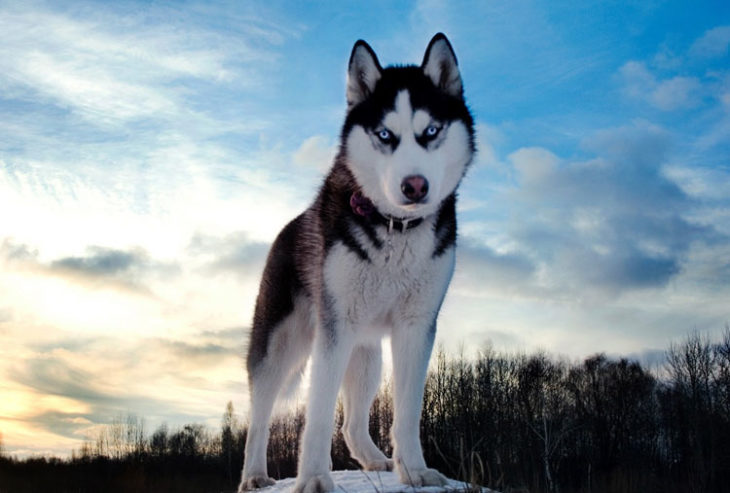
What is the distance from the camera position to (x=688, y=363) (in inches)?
2277

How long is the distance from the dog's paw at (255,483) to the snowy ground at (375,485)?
0.85 feet

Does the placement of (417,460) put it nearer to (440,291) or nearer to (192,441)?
Answer: (440,291)

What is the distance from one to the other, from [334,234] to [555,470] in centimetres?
3844

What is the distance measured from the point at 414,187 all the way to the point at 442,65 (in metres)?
1.75

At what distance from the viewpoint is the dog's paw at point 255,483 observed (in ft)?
26.2

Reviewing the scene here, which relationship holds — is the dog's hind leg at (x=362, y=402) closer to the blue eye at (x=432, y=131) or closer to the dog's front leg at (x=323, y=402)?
the dog's front leg at (x=323, y=402)

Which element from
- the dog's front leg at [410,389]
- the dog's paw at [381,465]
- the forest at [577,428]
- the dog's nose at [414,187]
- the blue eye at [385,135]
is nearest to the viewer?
the dog's nose at [414,187]

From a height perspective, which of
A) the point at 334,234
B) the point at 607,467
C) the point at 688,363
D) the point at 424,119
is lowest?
the point at 607,467

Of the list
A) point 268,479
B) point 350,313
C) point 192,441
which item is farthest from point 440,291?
point 192,441

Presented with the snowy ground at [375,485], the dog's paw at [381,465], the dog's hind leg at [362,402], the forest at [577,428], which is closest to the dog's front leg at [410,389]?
the snowy ground at [375,485]

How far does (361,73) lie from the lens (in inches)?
258

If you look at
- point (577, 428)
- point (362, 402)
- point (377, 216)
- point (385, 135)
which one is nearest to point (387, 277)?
point (377, 216)

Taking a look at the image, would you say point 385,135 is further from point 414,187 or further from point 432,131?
point 414,187

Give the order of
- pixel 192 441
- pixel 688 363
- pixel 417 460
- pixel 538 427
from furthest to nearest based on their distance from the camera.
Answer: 1. pixel 192 441
2. pixel 688 363
3. pixel 538 427
4. pixel 417 460
